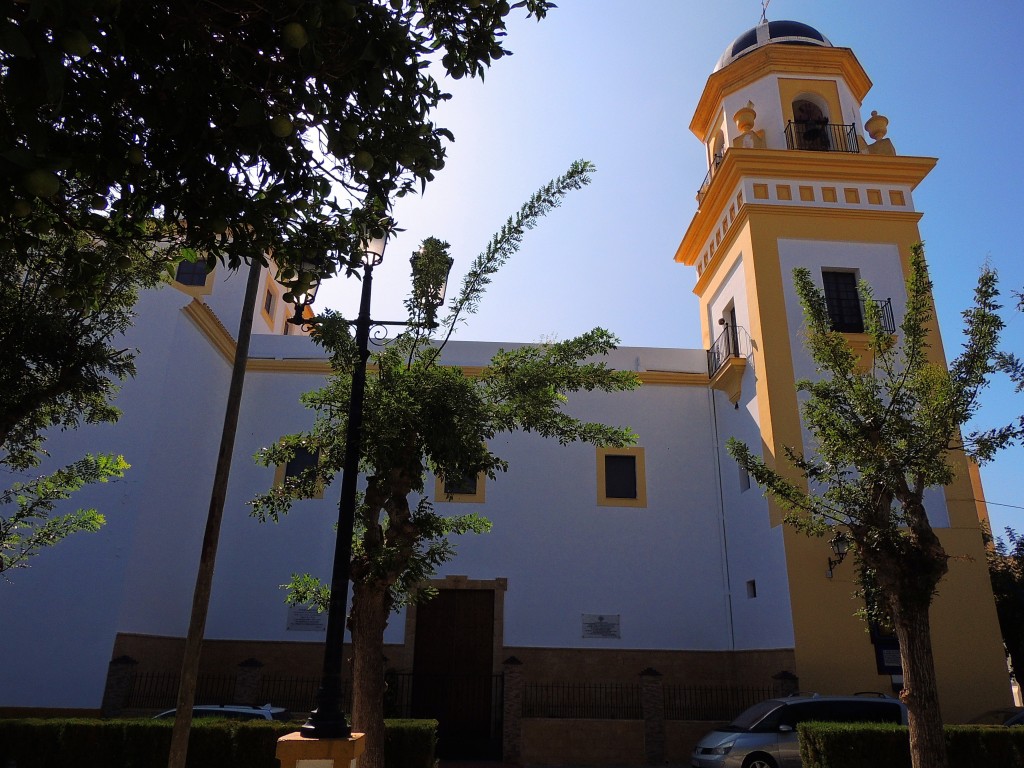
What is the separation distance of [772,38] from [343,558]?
1588 cm

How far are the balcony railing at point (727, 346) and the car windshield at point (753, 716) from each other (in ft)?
21.8

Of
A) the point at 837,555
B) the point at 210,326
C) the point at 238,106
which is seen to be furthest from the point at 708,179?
the point at 238,106

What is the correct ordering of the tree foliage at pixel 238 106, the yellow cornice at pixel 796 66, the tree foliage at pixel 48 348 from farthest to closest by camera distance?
→ the yellow cornice at pixel 796 66, the tree foliage at pixel 48 348, the tree foliage at pixel 238 106

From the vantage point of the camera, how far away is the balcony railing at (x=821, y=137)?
15.8 metres

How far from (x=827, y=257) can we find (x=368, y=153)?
1326 centimetres

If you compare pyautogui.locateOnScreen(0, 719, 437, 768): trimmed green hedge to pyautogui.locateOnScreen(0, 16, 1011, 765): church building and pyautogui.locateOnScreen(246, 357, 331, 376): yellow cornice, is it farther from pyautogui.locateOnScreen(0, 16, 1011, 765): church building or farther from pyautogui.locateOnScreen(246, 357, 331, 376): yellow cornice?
pyautogui.locateOnScreen(246, 357, 331, 376): yellow cornice

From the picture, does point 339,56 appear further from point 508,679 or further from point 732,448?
point 508,679

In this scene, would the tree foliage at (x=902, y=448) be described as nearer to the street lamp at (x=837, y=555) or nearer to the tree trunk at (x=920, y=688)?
the tree trunk at (x=920, y=688)

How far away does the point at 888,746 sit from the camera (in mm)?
9570

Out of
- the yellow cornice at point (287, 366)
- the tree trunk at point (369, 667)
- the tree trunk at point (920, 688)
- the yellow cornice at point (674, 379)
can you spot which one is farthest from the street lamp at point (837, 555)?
the yellow cornice at point (287, 366)

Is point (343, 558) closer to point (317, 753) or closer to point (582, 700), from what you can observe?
point (317, 753)

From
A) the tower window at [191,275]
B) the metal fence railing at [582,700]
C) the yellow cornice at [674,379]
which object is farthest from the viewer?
the tower window at [191,275]

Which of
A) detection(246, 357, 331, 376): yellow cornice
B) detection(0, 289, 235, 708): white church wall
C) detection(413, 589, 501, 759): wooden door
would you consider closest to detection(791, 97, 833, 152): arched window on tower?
detection(246, 357, 331, 376): yellow cornice

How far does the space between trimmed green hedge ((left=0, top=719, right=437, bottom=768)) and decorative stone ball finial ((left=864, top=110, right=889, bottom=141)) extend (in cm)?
1431
